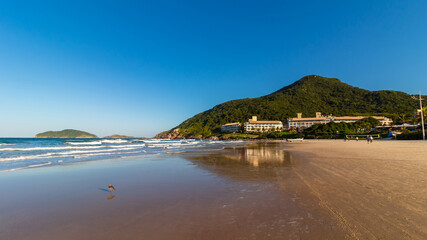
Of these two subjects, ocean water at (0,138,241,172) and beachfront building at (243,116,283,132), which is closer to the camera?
ocean water at (0,138,241,172)

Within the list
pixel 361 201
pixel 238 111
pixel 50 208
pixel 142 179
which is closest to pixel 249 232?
pixel 361 201

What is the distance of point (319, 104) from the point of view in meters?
158

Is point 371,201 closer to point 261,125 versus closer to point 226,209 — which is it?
point 226,209

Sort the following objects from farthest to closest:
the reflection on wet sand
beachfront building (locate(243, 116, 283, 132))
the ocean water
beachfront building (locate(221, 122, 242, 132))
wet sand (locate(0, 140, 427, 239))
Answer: beachfront building (locate(221, 122, 242, 132)) < beachfront building (locate(243, 116, 283, 132)) < the ocean water < the reflection on wet sand < wet sand (locate(0, 140, 427, 239))

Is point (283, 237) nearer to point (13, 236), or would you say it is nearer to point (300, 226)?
point (300, 226)

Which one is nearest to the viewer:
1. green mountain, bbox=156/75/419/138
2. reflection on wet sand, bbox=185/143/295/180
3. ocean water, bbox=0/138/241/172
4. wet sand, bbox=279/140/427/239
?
wet sand, bbox=279/140/427/239

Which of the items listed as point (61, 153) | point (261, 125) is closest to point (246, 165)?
point (61, 153)

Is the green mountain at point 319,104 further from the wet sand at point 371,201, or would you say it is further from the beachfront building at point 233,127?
the wet sand at point 371,201

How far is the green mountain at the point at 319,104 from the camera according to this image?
461 ft

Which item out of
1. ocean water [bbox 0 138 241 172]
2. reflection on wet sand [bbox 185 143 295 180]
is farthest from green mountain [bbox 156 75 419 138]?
reflection on wet sand [bbox 185 143 295 180]

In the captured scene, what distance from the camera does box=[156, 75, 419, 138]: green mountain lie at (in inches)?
5531

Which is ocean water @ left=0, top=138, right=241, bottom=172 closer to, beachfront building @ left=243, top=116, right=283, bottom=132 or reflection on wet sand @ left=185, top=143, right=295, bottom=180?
reflection on wet sand @ left=185, top=143, right=295, bottom=180

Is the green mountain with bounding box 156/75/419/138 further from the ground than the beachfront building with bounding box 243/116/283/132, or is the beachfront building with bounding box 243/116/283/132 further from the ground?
the green mountain with bounding box 156/75/419/138

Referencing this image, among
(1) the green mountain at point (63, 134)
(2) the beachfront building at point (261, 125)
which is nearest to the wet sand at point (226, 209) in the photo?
(2) the beachfront building at point (261, 125)
